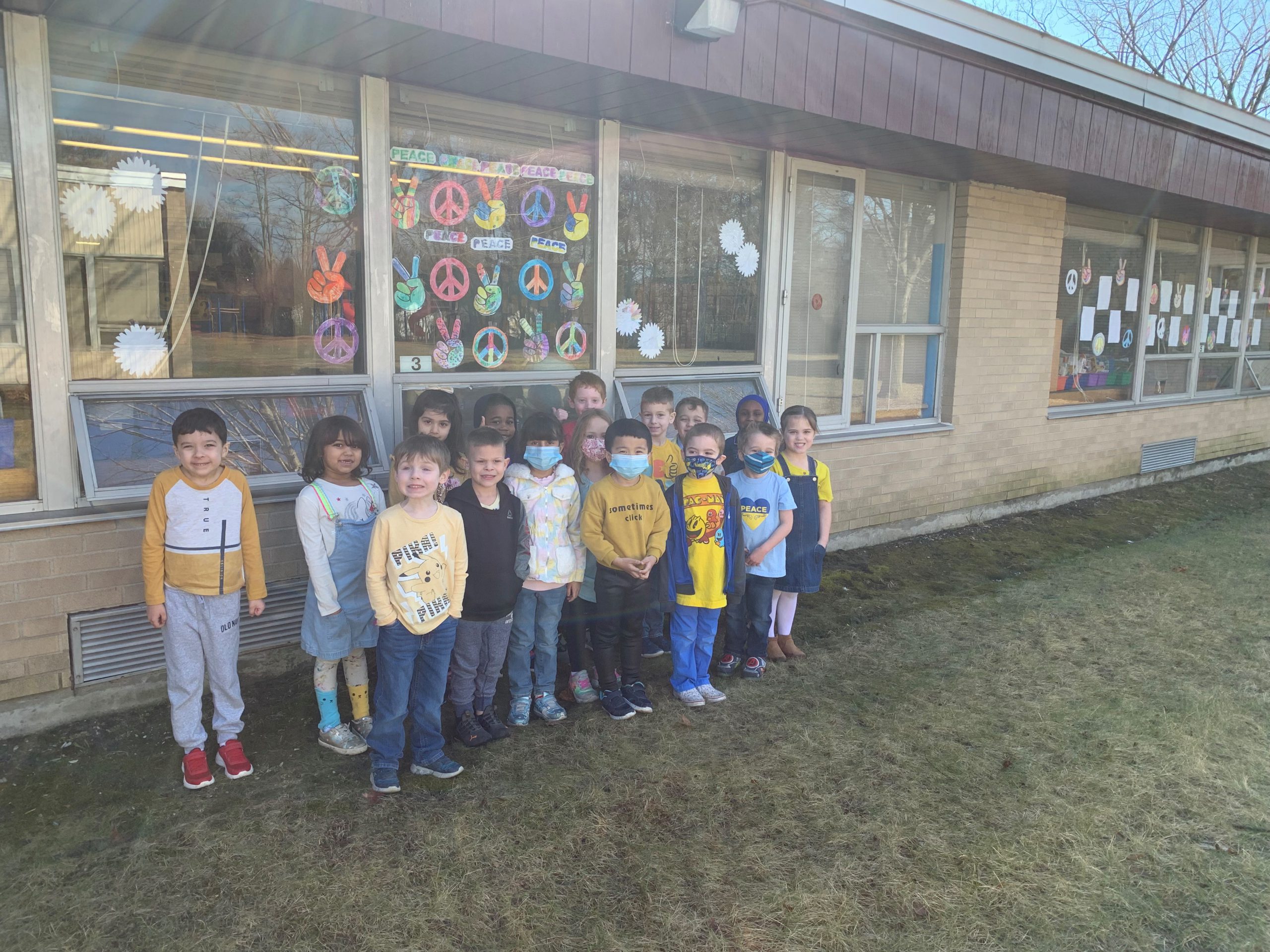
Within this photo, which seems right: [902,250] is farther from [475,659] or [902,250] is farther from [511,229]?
[475,659]

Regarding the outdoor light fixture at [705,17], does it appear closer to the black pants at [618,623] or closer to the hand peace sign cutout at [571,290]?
the hand peace sign cutout at [571,290]

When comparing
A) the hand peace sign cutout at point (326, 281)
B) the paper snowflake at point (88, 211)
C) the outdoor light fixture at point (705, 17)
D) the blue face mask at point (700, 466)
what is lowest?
the blue face mask at point (700, 466)

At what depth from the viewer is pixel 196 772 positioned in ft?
11.0

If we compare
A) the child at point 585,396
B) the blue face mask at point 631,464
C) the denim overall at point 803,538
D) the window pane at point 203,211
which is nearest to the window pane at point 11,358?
the window pane at point 203,211

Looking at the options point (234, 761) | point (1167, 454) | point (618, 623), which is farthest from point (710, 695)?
point (1167, 454)

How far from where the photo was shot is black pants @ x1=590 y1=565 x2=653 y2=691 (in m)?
3.96

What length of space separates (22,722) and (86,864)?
3.74 ft

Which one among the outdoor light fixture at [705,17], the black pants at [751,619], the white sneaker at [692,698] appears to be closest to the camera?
the outdoor light fixture at [705,17]

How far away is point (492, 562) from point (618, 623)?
2.49ft

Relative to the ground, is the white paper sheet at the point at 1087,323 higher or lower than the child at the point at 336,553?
higher

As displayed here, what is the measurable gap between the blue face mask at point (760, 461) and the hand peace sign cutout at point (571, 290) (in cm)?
163

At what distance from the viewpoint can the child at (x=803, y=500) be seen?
466 cm

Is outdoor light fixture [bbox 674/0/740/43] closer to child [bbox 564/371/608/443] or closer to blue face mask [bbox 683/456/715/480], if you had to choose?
child [bbox 564/371/608/443]

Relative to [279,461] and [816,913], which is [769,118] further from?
[816,913]
